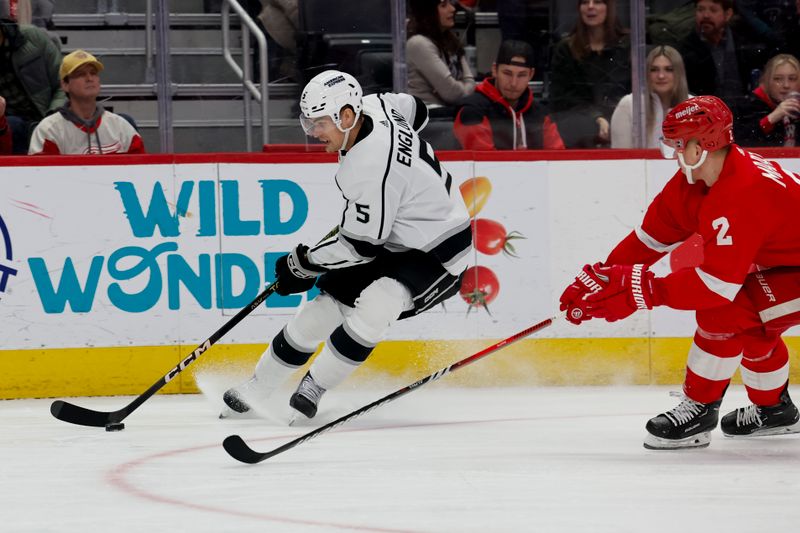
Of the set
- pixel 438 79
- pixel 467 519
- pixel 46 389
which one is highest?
pixel 438 79

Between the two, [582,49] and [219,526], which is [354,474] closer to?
[219,526]

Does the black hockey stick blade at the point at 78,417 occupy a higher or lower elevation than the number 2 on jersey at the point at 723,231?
lower

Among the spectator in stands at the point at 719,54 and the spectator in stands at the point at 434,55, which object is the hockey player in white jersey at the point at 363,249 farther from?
the spectator in stands at the point at 719,54

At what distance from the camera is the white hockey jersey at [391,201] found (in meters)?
4.14

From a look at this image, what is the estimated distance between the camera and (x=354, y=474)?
136 inches

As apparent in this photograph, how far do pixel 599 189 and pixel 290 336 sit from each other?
1.65 m

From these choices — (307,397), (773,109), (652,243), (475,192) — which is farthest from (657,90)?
(307,397)

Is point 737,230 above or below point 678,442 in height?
above

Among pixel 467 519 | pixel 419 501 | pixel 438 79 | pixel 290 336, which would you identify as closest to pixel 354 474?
pixel 419 501

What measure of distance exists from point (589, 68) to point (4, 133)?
2384 millimetres

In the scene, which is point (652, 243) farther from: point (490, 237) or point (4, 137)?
point (4, 137)

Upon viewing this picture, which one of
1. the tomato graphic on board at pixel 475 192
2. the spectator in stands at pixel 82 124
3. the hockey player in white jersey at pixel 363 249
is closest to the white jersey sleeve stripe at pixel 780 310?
the hockey player in white jersey at pixel 363 249

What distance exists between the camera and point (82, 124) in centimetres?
531

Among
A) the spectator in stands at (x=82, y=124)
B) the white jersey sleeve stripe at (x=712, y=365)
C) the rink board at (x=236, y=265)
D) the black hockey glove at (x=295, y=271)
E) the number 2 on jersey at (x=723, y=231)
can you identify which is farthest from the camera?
the spectator in stands at (x=82, y=124)
